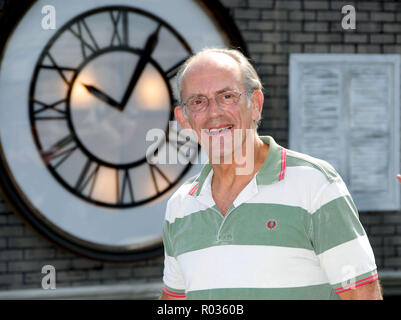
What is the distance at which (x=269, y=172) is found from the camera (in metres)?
1.53

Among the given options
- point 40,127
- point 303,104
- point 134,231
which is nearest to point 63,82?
point 40,127

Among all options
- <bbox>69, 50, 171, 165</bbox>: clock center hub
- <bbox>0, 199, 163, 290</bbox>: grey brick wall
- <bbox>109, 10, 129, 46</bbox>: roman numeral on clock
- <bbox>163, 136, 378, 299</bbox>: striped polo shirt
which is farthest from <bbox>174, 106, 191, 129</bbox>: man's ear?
<bbox>0, 199, 163, 290</bbox>: grey brick wall

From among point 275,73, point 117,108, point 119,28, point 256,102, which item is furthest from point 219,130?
point 275,73

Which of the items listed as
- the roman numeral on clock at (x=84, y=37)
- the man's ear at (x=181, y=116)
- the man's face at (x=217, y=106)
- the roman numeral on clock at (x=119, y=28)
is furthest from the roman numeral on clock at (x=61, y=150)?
the man's face at (x=217, y=106)

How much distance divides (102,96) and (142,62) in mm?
349

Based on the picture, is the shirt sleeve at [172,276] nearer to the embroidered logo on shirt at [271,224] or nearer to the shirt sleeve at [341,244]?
the embroidered logo on shirt at [271,224]

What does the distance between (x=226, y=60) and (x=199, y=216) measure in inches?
17.6

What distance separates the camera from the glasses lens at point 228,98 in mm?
1574

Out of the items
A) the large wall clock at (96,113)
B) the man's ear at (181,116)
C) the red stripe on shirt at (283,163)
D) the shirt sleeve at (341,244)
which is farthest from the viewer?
the large wall clock at (96,113)

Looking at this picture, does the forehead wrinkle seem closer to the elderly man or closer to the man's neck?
the elderly man

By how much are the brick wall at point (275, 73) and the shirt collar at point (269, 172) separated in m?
2.19

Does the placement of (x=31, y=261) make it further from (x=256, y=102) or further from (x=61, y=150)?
(x=256, y=102)

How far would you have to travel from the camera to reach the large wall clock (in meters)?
3.54
